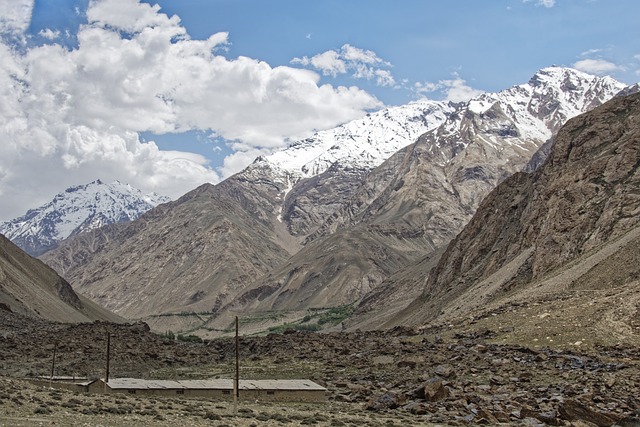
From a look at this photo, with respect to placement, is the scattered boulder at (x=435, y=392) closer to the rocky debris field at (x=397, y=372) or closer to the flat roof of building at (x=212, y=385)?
→ the rocky debris field at (x=397, y=372)

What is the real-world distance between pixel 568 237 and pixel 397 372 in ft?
163

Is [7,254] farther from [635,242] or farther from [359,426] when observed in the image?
[359,426]

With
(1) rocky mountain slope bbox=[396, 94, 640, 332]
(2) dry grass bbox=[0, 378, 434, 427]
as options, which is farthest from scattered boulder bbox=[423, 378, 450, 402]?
(1) rocky mountain slope bbox=[396, 94, 640, 332]

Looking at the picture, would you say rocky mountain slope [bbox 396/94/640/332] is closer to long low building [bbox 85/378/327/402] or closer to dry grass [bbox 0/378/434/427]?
long low building [bbox 85/378/327/402]

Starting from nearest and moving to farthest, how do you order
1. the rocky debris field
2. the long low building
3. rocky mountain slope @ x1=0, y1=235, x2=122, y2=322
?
the rocky debris field → the long low building → rocky mountain slope @ x1=0, y1=235, x2=122, y2=322

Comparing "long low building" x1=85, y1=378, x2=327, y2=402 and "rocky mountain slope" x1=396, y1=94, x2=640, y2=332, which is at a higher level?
"rocky mountain slope" x1=396, y1=94, x2=640, y2=332

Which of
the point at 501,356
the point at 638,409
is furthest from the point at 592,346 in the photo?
the point at 638,409

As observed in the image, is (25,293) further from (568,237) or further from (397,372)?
(397,372)

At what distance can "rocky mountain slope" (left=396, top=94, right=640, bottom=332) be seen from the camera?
78938 millimetres

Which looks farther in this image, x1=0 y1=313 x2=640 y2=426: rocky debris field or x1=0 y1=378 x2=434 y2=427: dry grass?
x1=0 y1=313 x2=640 y2=426: rocky debris field

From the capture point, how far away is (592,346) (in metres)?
61.1

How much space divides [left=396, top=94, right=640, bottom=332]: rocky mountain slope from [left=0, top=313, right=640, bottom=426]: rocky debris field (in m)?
10.6

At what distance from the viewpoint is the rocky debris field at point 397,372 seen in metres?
41.5

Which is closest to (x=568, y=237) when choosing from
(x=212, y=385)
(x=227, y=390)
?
(x=212, y=385)
